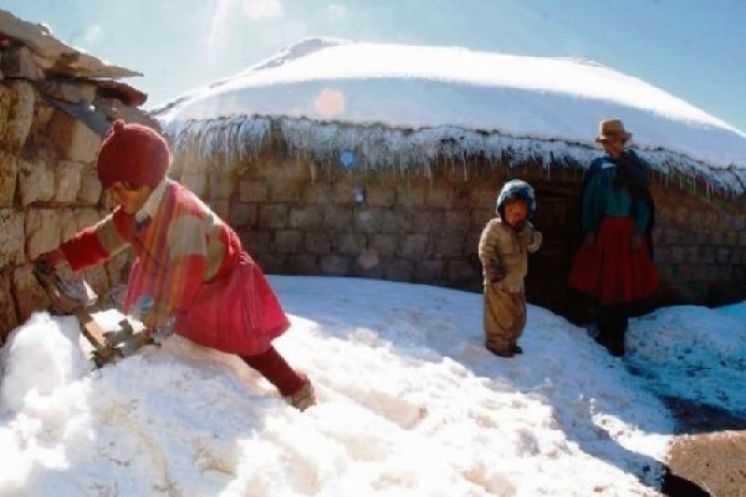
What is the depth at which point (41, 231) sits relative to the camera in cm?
306

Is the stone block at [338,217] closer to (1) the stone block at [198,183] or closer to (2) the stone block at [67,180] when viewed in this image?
(1) the stone block at [198,183]

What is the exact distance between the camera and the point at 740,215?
824cm

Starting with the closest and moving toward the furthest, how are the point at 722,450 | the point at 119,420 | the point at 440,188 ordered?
the point at 119,420 < the point at 722,450 < the point at 440,188

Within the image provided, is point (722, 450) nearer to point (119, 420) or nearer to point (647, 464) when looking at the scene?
point (647, 464)

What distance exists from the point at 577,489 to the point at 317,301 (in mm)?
3026

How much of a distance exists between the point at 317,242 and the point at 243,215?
0.86 metres

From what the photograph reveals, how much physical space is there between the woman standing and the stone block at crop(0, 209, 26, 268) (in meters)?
Answer: 4.62

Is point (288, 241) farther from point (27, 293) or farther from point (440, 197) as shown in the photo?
point (27, 293)

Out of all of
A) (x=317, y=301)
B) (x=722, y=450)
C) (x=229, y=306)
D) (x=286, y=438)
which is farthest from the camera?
(x=317, y=301)

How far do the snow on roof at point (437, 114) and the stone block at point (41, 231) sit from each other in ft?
11.9

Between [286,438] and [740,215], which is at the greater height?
Result: [740,215]

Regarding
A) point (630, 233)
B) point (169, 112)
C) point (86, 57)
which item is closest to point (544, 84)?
point (630, 233)

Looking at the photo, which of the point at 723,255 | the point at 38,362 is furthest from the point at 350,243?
the point at 723,255

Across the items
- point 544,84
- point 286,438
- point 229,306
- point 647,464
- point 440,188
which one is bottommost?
point 647,464
